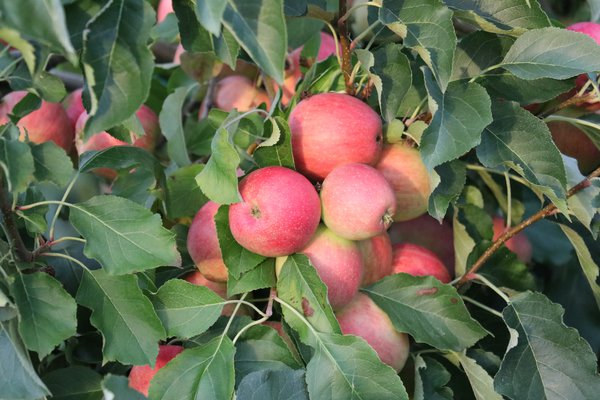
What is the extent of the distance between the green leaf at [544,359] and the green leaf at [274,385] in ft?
0.78

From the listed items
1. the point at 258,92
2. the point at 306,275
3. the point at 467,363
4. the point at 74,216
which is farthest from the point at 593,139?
the point at 74,216

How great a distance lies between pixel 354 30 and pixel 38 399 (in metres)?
0.71

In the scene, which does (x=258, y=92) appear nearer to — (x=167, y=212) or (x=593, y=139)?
(x=167, y=212)

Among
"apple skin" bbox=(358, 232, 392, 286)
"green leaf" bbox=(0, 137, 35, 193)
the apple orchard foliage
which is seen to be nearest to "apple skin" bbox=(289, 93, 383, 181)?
the apple orchard foliage

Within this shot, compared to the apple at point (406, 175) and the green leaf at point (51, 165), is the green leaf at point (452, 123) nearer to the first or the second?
the apple at point (406, 175)

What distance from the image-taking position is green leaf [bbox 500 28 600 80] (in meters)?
0.85

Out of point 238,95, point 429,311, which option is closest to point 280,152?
point 429,311

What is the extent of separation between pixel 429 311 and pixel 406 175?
0.18 metres

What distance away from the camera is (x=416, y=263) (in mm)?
1012

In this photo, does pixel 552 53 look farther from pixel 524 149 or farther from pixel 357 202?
pixel 357 202

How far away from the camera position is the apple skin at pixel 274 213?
823 mm

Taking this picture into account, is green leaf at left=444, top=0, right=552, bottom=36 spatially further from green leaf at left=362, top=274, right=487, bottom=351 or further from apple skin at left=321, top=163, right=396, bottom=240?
green leaf at left=362, top=274, right=487, bottom=351

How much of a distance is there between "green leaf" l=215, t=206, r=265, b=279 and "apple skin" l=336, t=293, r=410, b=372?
146 mm

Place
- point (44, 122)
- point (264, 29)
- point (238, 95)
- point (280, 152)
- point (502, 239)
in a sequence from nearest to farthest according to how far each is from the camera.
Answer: point (264, 29)
point (280, 152)
point (502, 239)
point (44, 122)
point (238, 95)
